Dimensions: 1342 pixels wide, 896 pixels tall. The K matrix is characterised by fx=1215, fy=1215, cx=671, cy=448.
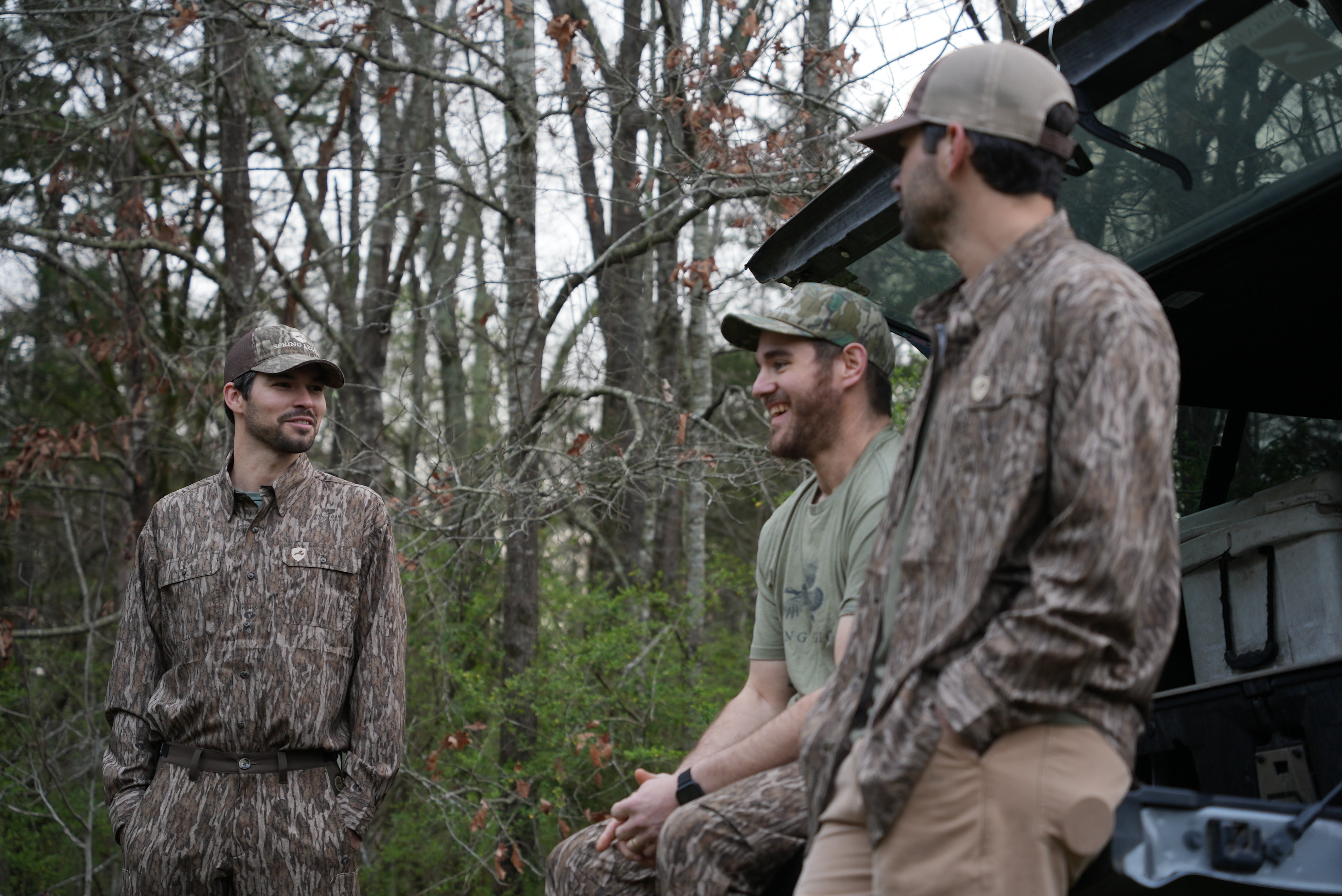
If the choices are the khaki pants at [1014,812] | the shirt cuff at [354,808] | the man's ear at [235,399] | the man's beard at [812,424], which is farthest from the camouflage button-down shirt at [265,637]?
the khaki pants at [1014,812]

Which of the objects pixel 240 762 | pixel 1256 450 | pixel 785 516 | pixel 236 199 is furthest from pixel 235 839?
pixel 236 199

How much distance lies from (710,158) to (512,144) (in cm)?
139

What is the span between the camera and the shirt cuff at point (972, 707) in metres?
1.86

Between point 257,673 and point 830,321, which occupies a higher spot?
point 830,321

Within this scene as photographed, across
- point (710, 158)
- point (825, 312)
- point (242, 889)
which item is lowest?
point (242, 889)

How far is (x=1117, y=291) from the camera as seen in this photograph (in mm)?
1938

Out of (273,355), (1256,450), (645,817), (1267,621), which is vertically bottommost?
(645,817)

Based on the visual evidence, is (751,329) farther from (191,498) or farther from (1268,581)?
(191,498)

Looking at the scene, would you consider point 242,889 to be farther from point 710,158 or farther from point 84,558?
point 84,558

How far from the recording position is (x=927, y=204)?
2.23 metres

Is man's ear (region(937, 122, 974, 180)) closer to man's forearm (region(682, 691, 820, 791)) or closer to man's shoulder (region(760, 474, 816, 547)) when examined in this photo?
man's shoulder (region(760, 474, 816, 547))

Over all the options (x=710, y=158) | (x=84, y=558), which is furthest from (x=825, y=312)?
(x=84, y=558)

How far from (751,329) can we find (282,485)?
1838 millimetres

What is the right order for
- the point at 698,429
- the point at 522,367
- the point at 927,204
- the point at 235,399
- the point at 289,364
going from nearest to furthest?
the point at 927,204
the point at 289,364
the point at 235,399
the point at 522,367
the point at 698,429
